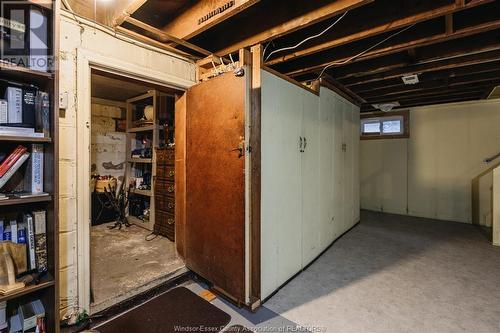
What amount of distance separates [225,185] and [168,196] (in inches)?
73.1

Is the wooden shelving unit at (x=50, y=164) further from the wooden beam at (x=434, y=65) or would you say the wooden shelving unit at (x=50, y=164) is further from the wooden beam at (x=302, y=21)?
the wooden beam at (x=434, y=65)

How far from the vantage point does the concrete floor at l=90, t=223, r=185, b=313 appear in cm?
204

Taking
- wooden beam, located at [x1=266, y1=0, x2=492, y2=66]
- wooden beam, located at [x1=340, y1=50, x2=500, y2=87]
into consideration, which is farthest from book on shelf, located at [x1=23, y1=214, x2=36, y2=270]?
wooden beam, located at [x1=340, y1=50, x2=500, y2=87]

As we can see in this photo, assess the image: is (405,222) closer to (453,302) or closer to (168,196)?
(453,302)

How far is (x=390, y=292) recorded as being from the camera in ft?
7.01

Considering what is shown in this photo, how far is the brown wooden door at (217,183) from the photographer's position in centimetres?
184

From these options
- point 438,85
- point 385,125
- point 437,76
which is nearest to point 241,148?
point 437,76

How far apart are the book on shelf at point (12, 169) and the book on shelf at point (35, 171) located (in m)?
0.03

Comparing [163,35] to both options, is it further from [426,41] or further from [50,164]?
[426,41]

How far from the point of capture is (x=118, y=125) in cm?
463

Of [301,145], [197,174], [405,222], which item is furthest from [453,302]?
[405,222]

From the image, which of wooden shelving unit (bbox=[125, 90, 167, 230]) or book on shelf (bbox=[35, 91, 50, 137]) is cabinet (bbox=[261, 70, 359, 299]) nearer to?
book on shelf (bbox=[35, 91, 50, 137])

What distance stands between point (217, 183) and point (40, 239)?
3.84 feet

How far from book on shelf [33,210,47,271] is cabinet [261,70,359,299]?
140 centimetres
